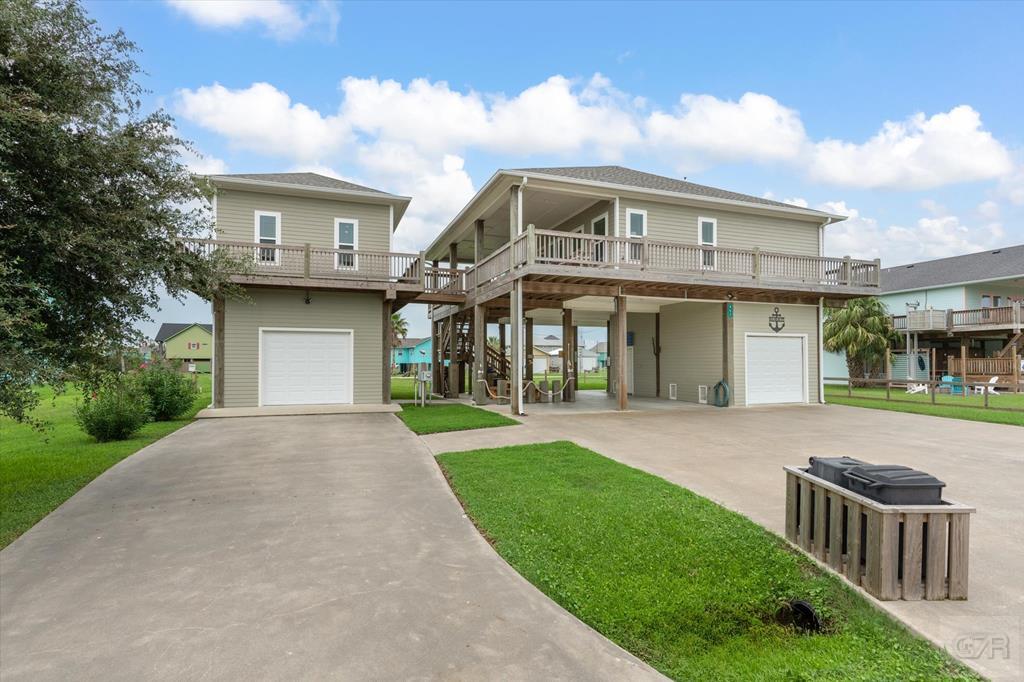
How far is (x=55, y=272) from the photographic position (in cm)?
568

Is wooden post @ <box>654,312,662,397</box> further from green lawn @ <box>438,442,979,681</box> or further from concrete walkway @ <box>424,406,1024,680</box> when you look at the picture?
green lawn @ <box>438,442,979,681</box>

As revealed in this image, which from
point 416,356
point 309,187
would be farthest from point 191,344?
point 309,187

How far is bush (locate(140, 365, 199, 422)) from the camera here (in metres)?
12.9

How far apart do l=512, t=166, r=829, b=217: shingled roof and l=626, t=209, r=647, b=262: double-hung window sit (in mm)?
770

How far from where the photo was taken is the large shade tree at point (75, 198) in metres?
4.90

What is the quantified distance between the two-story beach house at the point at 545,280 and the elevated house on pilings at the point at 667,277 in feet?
0.19

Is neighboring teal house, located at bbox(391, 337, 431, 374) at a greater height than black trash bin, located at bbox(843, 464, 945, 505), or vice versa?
neighboring teal house, located at bbox(391, 337, 431, 374)

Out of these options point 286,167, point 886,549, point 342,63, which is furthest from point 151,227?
point 286,167

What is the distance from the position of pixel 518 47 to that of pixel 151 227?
1313 cm

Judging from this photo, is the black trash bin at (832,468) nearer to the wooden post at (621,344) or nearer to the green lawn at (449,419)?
the green lawn at (449,419)

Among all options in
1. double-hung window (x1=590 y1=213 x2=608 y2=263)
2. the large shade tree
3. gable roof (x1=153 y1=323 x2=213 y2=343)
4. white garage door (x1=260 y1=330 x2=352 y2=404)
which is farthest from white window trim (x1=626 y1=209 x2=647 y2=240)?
gable roof (x1=153 y1=323 x2=213 y2=343)

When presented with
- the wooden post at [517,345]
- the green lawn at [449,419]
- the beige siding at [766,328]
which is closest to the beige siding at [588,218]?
the wooden post at [517,345]

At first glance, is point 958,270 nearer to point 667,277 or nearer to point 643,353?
point 643,353

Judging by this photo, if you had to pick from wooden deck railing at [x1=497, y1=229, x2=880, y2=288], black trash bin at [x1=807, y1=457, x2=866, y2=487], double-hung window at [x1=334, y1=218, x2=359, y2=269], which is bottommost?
black trash bin at [x1=807, y1=457, x2=866, y2=487]
